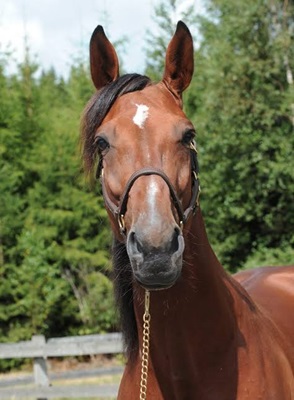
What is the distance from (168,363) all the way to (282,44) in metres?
13.2

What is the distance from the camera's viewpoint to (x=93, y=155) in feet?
9.93

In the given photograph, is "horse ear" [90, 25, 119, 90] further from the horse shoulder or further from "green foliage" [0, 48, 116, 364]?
"green foliage" [0, 48, 116, 364]

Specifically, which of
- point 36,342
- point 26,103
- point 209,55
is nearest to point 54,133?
point 26,103

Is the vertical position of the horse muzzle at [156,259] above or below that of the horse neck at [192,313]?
above

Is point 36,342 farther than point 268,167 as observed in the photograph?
No

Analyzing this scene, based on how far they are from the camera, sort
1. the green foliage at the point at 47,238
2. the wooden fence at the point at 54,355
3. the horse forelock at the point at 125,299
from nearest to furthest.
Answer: the horse forelock at the point at 125,299 < the wooden fence at the point at 54,355 < the green foliage at the point at 47,238

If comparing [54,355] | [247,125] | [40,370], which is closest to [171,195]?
[54,355]

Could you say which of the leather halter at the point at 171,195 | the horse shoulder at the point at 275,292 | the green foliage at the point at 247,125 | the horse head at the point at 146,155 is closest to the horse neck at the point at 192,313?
the leather halter at the point at 171,195

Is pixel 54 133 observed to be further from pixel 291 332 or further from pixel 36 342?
pixel 291 332

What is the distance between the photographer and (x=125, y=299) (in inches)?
121

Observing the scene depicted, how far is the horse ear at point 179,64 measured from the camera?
3100 millimetres

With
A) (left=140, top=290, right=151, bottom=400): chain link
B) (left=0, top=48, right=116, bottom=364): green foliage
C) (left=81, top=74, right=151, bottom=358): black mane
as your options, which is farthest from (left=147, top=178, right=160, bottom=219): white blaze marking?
(left=0, top=48, right=116, bottom=364): green foliage

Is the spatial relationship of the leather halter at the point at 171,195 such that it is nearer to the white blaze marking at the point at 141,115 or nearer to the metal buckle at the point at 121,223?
the metal buckle at the point at 121,223

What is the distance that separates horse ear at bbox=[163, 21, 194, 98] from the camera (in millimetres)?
3100
